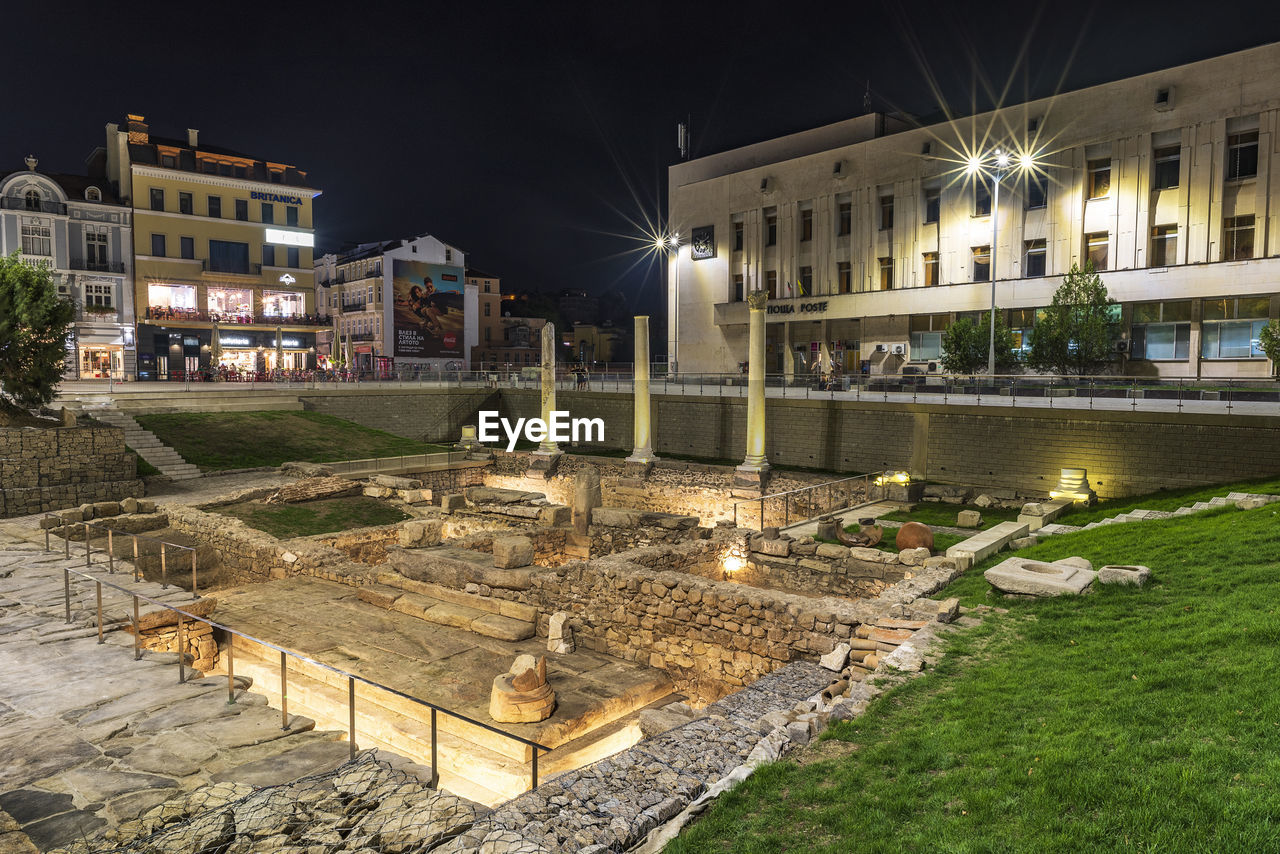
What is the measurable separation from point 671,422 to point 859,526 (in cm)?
1662

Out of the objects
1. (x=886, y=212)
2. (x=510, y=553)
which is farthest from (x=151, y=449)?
(x=886, y=212)

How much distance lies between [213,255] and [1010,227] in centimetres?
4559

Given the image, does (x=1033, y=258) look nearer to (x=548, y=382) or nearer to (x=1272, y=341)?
(x=1272, y=341)

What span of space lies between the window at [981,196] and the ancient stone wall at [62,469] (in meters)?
35.8

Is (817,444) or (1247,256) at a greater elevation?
(1247,256)

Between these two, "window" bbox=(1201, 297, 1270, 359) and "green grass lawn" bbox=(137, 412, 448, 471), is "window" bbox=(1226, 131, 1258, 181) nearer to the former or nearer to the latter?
"window" bbox=(1201, 297, 1270, 359)

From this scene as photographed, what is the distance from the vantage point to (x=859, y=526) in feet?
54.2

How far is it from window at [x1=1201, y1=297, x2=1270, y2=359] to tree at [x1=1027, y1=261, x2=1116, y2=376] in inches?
151

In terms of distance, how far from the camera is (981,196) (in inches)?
1394

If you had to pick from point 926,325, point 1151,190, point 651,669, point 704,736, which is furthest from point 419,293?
point 704,736

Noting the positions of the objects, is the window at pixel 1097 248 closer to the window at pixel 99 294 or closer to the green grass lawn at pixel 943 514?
the green grass lawn at pixel 943 514

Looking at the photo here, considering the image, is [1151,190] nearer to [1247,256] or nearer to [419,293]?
[1247,256]

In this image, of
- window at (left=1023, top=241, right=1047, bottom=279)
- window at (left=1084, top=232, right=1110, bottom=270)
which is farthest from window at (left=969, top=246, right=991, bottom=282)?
window at (left=1084, top=232, right=1110, bottom=270)

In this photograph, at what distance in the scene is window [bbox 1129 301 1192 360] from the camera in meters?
30.4
